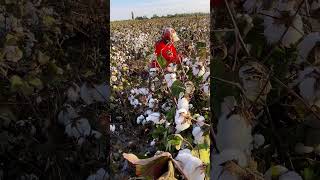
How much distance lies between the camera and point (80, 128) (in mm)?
1680

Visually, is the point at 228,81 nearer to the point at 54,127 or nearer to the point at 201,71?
the point at 54,127

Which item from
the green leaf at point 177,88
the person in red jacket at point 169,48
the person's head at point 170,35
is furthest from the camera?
the person's head at point 170,35

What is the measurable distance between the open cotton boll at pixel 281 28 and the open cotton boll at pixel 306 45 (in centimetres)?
2

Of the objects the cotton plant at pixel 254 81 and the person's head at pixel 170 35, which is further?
the person's head at pixel 170 35

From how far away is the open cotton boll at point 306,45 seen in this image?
1.40m

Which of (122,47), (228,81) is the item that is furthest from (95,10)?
(122,47)

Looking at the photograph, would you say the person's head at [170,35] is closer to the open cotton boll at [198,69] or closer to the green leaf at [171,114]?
the open cotton boll at [198,69]

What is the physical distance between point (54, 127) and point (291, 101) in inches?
28.3

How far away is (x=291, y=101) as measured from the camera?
4.73 feet

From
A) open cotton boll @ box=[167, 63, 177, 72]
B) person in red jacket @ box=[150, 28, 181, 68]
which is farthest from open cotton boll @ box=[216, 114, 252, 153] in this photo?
person in red jacket @ box=[150, 28, 181, 68]

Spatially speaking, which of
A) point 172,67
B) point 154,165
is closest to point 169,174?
point 154,165

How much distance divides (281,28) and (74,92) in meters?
0.63

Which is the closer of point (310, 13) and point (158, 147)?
point (310, 13)

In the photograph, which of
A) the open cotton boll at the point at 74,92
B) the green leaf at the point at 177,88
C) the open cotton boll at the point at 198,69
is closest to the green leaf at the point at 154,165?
the open cotton boll at the point at 74,92
